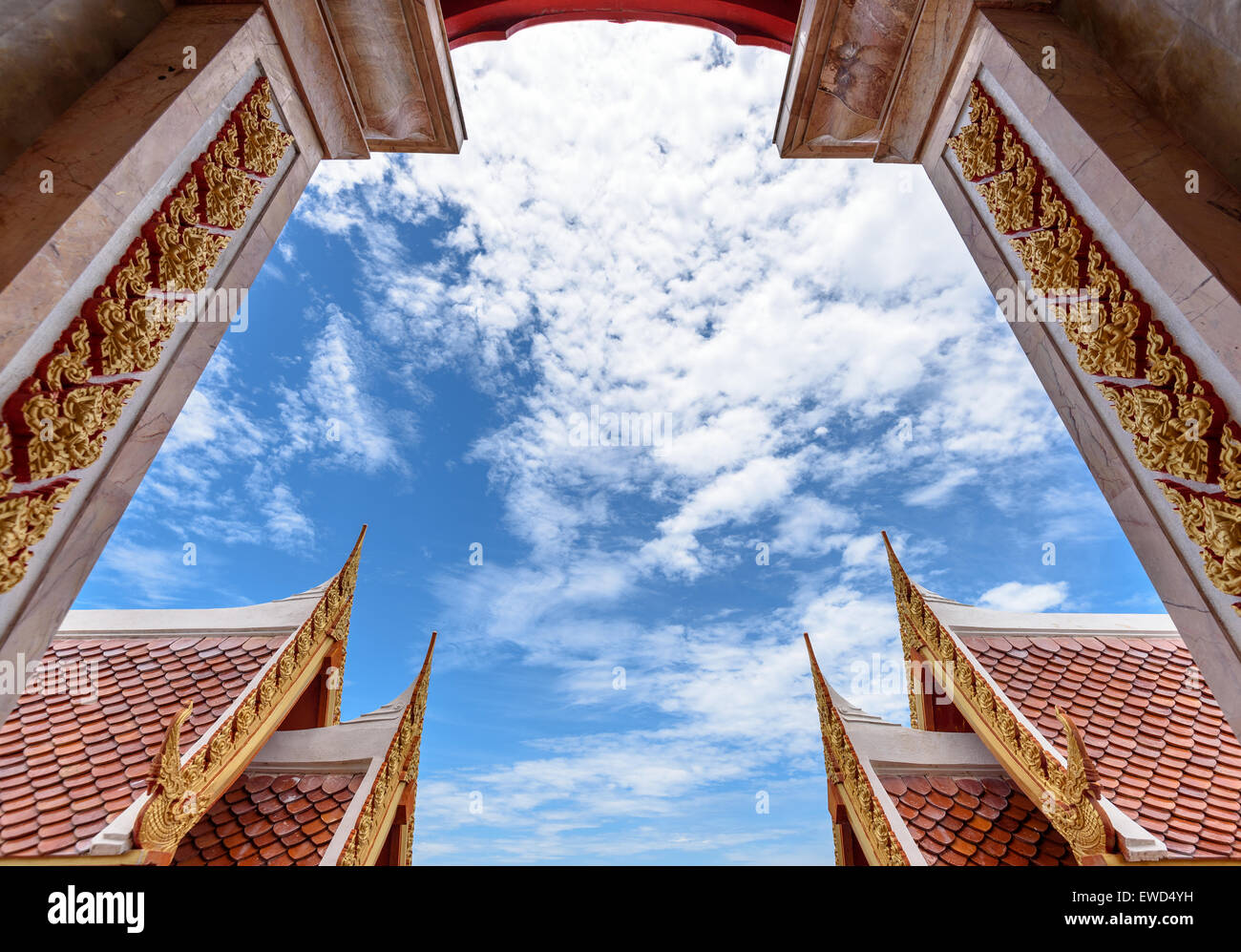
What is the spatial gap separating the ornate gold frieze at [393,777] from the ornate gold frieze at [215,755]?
120 cm

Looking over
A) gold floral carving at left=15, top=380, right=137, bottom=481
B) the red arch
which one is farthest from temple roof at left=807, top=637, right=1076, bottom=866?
the red arch

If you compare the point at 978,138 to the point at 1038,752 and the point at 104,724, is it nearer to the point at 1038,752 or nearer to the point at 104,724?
the point at 1038,752

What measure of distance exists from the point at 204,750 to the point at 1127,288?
23.3ft

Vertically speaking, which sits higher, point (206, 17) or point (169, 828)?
point (206, 17)

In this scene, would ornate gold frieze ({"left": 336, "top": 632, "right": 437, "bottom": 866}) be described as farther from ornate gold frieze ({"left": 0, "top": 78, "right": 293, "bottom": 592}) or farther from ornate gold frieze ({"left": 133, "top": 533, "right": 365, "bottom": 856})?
ornate gold frieze ({"left": 0, "top": 78, "right": 293, "bottom": 592})

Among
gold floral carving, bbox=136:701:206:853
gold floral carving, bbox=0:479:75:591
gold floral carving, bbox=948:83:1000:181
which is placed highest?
gold floral carving, bbox=948:83:1000:181

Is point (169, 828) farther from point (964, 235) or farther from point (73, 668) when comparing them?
point (964, 235)

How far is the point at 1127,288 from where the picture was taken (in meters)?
2.51

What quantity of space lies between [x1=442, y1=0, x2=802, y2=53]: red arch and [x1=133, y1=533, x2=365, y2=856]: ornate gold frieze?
6.31m

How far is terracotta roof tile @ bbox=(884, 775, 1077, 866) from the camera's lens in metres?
4.68

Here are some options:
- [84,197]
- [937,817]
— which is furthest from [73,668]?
[937,817]

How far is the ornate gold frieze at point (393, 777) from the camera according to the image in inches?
196
